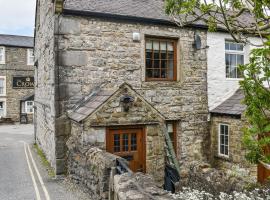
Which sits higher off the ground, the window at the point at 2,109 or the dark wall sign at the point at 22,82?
the dark wall sign at the point at 22,82

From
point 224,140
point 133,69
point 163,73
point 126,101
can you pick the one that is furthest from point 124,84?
point 224,140

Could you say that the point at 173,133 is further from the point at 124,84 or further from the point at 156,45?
the point at 124,84

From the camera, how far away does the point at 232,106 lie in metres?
10.9

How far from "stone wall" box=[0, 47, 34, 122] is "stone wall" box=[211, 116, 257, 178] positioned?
77.1ft

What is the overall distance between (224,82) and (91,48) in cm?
547

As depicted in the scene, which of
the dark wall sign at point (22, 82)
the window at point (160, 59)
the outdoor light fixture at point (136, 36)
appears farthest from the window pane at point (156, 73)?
the dark wall sign at point (22, 82)

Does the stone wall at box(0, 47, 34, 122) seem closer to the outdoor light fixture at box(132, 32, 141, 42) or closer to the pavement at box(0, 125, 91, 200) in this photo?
the pavement at box(0, 125, 91, 200)

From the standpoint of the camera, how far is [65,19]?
9.05m

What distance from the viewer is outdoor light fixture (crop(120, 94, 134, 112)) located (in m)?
7.76

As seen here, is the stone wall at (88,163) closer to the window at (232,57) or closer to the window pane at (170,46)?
the window pane at (170,46)

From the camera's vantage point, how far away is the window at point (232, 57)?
11969 millimetres

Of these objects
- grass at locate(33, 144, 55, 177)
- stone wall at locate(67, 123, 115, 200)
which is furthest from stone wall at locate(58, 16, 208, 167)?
grass at locate(33, 144, 55, 177)

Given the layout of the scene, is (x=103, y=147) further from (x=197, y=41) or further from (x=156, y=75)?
(x=197, y=41)

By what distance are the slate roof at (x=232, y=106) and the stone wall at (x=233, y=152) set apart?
217mm
